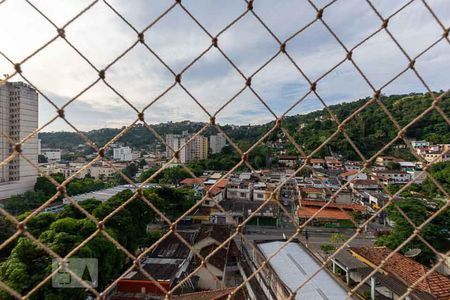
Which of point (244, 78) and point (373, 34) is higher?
point (373, 34)

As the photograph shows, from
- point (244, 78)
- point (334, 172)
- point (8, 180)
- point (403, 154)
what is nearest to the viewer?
point (244, 78)

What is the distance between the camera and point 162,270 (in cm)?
599

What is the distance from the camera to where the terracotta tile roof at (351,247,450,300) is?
409cm

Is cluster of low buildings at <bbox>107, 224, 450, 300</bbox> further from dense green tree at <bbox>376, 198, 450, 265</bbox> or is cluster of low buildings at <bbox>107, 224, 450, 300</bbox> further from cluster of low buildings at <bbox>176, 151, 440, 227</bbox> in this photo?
cluster of low buildings at <bbox>176, 151, 440, 227</bbox>

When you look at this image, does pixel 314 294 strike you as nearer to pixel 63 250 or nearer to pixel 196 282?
pixel 196 282

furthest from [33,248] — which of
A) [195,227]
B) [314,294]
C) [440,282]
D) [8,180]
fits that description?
[8,180]

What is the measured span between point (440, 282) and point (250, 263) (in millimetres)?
3328

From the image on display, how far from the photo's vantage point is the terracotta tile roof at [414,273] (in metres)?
4.09
